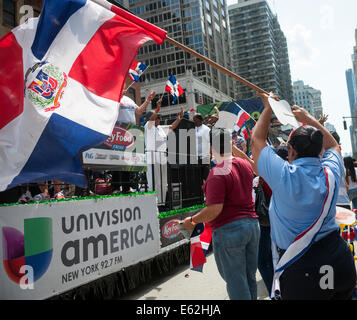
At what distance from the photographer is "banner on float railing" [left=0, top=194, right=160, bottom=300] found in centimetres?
352

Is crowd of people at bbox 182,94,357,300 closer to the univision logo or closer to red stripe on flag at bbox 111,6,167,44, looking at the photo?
red stripe on flag at bbox 111,6,167,44

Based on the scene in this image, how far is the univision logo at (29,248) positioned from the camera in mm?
3471

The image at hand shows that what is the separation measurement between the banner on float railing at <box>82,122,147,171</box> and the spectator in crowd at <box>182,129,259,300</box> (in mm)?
2158

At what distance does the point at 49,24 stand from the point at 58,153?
1.42 m

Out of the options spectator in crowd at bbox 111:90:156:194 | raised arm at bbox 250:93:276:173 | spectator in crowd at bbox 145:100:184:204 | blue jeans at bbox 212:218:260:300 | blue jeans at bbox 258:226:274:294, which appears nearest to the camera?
raised arm at bbox 250:93:276:173

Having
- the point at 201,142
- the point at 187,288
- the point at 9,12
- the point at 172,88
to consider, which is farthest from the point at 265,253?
the point at 9,12

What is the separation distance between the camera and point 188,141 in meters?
8.13

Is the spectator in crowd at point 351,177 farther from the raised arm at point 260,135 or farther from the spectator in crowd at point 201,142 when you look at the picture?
the raised arm at point 260,135

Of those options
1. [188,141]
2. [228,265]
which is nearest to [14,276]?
[228,265]

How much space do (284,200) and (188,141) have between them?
6032mm

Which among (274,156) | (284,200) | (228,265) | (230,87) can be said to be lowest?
(228,265)

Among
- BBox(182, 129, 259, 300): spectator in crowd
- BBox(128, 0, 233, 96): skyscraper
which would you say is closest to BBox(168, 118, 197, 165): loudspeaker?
BBox(182, 129, 259, 300): spectator in crowd
